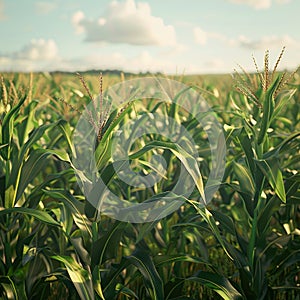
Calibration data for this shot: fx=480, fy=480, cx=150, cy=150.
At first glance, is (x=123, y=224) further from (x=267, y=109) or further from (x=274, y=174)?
(x=267, y=109)

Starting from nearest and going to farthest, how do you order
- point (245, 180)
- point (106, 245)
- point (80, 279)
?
point (80, 279) → point (106, 245) → point (245, 180)

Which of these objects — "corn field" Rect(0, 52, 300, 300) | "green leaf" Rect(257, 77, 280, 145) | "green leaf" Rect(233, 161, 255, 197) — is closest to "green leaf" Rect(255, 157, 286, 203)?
"corn field" Rect(0, 52, 300, 300)

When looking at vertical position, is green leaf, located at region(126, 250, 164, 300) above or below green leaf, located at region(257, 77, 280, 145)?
below

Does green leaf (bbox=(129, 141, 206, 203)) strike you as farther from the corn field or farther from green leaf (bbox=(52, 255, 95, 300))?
green leaf (bbox=(52, 255, 95, 300))

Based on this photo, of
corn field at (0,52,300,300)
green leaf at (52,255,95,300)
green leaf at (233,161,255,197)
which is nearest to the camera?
green leaf at (52,255,95,300)

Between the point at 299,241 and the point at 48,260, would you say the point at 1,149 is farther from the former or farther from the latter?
the point at 299,241

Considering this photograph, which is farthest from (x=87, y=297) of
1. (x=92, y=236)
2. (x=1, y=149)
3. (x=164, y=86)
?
(x=164, y=86)

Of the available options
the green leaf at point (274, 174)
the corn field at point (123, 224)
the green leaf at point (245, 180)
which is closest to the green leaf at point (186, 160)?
the corn field at point (123, 224)

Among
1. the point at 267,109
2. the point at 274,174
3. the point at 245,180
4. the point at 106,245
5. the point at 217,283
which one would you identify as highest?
the point at 267,109

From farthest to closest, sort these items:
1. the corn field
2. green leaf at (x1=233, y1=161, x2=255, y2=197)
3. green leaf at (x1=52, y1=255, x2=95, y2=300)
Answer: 1. green leaf at (x1=233, y1=161, x2=255, y2=197)
2. the corn field
3. green leaf at (x1=52, y1=255, x2=95, y2=300)

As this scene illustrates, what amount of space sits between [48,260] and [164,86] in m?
1.31

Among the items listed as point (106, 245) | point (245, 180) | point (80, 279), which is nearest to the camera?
point (80, 279)

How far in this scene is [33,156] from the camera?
2.08 meters

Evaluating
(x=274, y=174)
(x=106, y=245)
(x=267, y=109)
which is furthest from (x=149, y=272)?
(x=267, y=109)
